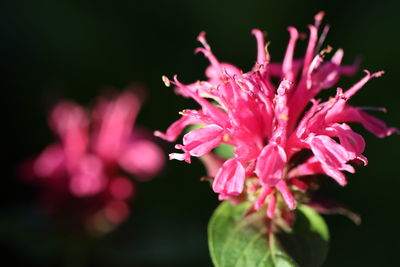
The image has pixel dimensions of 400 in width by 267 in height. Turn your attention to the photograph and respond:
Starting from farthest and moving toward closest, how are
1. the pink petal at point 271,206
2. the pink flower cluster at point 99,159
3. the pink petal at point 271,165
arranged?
the pink flower cluster at point 99,159 → the pink petal at point 271,206 → the pink petal at point 271,165

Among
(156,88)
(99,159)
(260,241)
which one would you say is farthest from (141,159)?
(260,241)

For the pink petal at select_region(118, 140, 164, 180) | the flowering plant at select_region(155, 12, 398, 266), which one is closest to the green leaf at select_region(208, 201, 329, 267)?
the flowering plant at select_region(155, 12, 398, 266)

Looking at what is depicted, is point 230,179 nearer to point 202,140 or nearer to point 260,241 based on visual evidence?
point 202,140

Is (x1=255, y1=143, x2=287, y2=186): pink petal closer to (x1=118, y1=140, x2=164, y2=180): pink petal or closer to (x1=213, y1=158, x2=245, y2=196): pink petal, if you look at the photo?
(x1=213, y1=158, x2=245, y2=196): pink petal

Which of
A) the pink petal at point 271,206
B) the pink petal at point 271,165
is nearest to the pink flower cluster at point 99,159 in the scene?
the pink petal at point 271,206

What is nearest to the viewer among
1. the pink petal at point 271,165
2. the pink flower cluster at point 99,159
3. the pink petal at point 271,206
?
the pink petal at point 271,165

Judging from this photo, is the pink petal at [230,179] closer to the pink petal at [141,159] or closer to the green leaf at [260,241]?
the green leaf at [260,241]

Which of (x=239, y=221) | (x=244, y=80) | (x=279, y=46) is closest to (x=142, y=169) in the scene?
(x=239, y=221)
